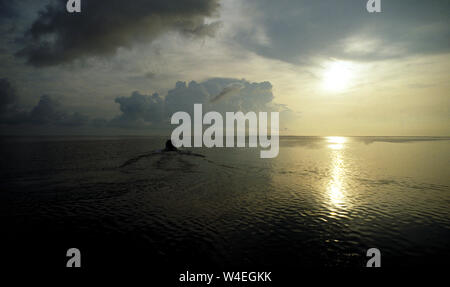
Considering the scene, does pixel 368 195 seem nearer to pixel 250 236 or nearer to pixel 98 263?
pixel 250 236

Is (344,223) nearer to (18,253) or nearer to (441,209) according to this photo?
(441,209)

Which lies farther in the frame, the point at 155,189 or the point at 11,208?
the point at 155,189

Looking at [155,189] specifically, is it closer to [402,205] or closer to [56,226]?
[56,226]

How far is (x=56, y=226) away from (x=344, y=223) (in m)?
33.5

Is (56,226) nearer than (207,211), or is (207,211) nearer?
(56,226)

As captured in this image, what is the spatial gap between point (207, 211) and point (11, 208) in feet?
88.4

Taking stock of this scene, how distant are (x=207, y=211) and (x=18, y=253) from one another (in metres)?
18.9

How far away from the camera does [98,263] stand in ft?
57.9

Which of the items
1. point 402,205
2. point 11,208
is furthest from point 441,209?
point 11,208

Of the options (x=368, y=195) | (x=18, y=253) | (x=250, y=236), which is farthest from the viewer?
(x=368, y=195)
